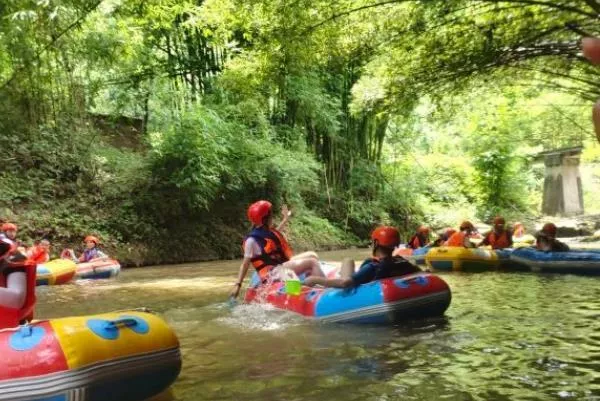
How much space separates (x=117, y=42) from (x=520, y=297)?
30.2 feet

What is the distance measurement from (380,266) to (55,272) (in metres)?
5.53

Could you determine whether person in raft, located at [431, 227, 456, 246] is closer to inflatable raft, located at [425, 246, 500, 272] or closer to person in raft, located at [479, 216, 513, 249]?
person in raft, located at [479, 216, 513, 249]

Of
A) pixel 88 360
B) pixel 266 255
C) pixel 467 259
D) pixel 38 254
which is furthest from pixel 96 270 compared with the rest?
pixel 88 360

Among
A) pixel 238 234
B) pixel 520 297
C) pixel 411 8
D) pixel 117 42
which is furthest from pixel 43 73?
pixel 520 297

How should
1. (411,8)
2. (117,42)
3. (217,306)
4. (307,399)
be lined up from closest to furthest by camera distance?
(307,399) < (217,306) < (411,8) < (117,42)

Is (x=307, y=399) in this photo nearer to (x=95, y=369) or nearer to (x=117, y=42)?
(x=95, y=369)

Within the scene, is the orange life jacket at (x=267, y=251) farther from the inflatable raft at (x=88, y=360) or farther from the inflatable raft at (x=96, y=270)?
the inflatable raft at (x=96, y=270)

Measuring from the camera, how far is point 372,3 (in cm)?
761

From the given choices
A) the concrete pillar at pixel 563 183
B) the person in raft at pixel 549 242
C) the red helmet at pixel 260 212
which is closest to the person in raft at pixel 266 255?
the red helmet at pixel 260 212

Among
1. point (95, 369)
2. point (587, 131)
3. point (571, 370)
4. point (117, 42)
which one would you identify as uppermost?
point (117, 42)

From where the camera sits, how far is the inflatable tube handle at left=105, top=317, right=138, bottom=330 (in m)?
3.31

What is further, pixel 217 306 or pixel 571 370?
pixel 217 306

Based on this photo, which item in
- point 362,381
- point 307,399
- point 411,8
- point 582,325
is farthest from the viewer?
point 411,8

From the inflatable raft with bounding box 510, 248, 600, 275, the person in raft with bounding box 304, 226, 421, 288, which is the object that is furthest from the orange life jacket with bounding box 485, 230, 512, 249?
the person in raft with bounding box 304, 226, 421, 288
